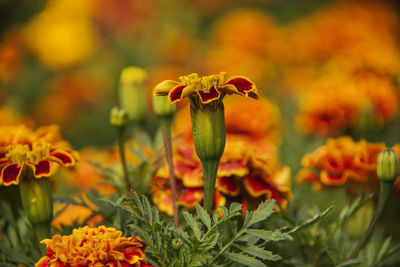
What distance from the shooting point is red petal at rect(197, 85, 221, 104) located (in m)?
0.63

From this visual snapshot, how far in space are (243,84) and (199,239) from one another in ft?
0.70

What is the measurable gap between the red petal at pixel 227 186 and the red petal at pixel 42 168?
260 millimetres

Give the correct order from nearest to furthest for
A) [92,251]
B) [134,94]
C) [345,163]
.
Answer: [92,251]
[345,163]
[134,94]

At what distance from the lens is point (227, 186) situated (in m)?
0.79

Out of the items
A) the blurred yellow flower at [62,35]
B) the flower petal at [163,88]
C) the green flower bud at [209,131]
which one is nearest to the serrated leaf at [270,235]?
the green flower bud at [209,131]

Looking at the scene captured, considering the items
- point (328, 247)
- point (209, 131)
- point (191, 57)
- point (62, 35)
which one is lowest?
point (328, 247)

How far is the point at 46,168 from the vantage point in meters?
0.70

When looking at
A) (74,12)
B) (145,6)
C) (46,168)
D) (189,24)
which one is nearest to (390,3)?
(189,24)

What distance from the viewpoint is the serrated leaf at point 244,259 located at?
59 centimetres

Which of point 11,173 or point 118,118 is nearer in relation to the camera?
point 11,173

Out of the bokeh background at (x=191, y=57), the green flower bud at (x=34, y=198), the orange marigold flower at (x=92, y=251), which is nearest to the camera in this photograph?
the orange marigold flower at (x=92, y=251)

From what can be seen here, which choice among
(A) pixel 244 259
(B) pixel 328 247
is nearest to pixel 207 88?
(A) pixel 244 259

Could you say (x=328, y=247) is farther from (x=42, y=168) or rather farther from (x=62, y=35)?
(x=62, y=35)

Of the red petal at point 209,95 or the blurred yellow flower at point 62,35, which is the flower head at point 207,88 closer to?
the red petal at point 209,95
